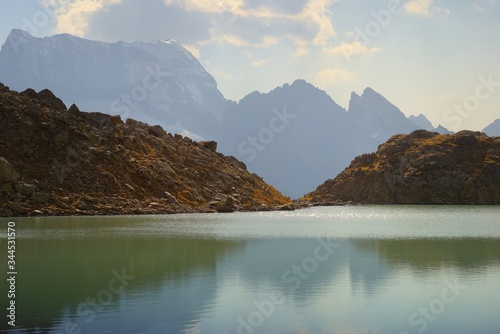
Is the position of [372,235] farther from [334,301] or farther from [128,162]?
[128,162]

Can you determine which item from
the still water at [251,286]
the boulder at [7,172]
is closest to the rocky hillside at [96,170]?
the boulder at [7,172]

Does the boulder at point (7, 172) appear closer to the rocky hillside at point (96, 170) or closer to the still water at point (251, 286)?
the rocky hillside at point (96, 170)

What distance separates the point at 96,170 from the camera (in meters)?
118

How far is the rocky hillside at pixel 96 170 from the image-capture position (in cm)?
10544

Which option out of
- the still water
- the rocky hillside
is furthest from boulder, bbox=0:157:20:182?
the still water

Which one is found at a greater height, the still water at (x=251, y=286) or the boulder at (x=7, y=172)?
the boulder at (x=7, y=172)

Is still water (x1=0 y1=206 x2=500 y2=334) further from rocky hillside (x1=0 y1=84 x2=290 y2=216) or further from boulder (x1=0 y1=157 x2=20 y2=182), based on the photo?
rocky hillside (x1=0 y1=84 x2=290 y2=216)

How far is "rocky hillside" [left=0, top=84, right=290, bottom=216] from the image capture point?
105m

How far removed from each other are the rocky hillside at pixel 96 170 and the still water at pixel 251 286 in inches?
1773

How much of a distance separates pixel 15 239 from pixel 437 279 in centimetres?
4129

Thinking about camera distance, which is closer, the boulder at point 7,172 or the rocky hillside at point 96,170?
the boulder at point 7,172

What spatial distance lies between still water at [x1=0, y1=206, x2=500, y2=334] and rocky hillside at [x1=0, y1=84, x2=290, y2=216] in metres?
45.0

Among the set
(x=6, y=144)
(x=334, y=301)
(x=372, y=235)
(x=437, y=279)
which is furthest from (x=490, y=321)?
(x=6, y=144)

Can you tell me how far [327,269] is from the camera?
41562 mm
